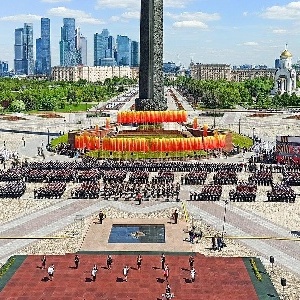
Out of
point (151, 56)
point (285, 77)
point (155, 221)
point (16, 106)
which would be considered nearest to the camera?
point (155, 221)

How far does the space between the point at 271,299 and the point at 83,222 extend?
1368 centimetres

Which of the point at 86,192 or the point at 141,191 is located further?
the point at 141,191

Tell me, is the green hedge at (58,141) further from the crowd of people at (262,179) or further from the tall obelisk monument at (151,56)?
the crowd of people at (262,179)

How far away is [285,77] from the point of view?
14750 centimetres

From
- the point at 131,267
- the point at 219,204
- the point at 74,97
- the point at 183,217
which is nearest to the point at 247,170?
the point at 219,204

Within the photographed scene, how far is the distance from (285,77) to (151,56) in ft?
309

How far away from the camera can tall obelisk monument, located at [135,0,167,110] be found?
6119 cm

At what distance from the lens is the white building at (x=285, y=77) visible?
481 feet

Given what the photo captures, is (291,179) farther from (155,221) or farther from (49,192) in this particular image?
(49,192)

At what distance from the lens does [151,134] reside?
2441 inches

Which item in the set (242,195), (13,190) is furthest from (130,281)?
(13,190)

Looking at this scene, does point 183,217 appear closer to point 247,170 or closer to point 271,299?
point 271,299

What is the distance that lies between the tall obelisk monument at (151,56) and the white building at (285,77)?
89.8 metres

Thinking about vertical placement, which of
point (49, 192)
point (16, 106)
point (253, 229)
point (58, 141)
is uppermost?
point (16, 106)
